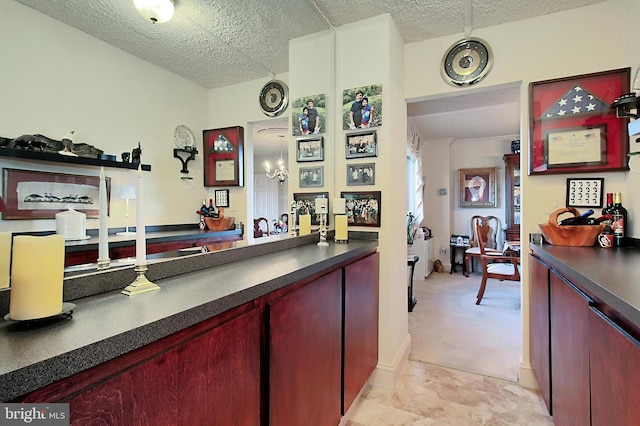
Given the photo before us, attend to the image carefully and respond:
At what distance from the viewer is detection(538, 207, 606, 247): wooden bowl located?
1.78 metres

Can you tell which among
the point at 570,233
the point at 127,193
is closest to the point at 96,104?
the point at 127,193

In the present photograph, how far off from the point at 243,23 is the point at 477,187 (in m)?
5.37

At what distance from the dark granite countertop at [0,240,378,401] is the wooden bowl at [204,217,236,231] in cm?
17

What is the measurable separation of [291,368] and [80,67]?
1.21m

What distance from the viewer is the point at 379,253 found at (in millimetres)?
2145

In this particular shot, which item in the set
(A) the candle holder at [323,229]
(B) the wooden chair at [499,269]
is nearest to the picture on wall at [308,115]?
(A) the candle holder at [323,229]

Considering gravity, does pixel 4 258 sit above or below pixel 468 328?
above

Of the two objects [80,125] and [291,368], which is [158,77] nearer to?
[80,125]

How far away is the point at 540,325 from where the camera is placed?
1.77 meters

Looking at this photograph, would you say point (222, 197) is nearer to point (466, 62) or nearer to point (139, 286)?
point (139, 286)

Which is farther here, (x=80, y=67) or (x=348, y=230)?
(x=348, y=230)

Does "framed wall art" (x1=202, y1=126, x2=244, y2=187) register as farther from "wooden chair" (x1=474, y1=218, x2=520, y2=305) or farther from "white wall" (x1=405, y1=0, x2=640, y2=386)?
"wooden chair" (x1=474, y1=218, x2=520, y2=305)

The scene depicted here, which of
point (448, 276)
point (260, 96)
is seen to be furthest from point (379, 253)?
point (448, 276)

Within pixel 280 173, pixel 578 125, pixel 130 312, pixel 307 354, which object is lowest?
pixel 307 354
